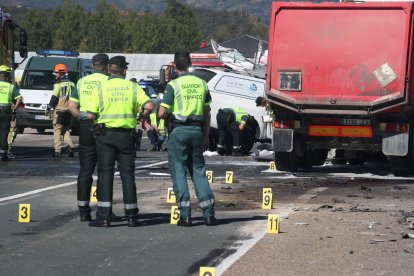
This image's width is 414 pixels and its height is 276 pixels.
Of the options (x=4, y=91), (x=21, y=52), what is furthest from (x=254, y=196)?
(x=21, y=52)

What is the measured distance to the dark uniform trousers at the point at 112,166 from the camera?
40.3 feet

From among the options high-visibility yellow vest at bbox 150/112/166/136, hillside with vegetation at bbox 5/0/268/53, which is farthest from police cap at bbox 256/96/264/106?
hillside with vegetation at bbox 5/0/268/53

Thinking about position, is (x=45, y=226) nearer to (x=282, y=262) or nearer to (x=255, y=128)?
(x=282, y=262)

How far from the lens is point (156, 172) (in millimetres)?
20016

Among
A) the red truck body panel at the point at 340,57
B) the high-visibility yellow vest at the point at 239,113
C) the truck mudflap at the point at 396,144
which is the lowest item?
the truck mudflap at the point at 396,144

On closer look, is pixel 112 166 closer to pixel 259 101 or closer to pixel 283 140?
pixel 283 140

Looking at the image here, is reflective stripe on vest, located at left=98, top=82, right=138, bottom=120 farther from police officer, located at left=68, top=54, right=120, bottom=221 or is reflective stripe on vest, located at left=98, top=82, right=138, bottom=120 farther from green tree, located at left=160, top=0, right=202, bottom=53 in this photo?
green tree, located at left=160, top=0, right=202, bottom=53

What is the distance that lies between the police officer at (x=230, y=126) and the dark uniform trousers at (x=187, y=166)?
12803mm

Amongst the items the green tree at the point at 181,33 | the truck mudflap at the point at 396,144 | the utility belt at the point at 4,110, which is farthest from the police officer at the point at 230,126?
the green tree at the point at 181,33

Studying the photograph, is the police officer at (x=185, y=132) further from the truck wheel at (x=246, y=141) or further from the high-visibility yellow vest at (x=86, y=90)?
the truck wheel at (x=246, y=141)

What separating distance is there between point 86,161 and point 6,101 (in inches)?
377

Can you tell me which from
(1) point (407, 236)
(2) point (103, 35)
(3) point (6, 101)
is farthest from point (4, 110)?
(2) point (103, 35)

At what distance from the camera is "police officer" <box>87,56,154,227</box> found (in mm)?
12289

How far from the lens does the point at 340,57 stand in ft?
62.4
